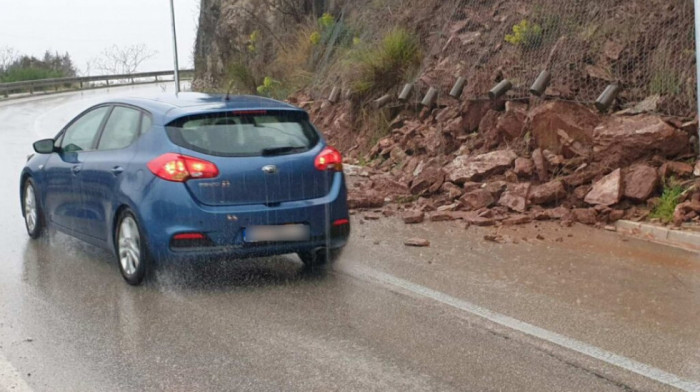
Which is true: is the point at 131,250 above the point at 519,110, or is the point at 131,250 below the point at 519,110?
below

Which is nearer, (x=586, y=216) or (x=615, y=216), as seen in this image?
(x=615, y=216)

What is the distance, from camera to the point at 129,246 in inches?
288

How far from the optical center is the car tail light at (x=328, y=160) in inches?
293

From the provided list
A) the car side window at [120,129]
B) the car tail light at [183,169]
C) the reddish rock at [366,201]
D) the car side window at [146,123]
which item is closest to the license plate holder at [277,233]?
the car tail light at [183,169]

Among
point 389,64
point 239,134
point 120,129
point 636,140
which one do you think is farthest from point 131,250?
point 389,64

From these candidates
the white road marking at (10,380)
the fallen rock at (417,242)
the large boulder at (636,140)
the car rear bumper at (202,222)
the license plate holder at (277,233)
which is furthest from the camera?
the large boulder at (636,140)

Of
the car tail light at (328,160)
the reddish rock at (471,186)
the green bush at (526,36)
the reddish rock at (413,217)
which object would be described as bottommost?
the reddish rock at (413,217)

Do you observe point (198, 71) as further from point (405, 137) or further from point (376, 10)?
point (405, 137)

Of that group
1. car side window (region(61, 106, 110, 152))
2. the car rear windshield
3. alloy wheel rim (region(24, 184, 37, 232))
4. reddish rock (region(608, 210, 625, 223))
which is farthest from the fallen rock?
alloy wheel rim (region(24, 184, 37, 232))

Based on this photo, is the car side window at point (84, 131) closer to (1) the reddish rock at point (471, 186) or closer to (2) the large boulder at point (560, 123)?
(1) the reddish rock at point (471, 186)

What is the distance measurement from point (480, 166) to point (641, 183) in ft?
6.89

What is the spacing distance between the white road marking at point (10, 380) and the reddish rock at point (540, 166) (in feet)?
22.5

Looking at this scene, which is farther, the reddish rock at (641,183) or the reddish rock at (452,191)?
the reddish rock at (452,191)

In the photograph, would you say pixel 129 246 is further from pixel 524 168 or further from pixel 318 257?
pixel 524 168
